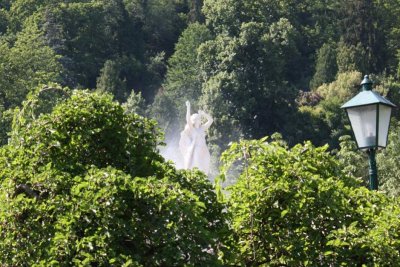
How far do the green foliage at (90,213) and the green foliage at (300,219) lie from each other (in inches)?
9.7

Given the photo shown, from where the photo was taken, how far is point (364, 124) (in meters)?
12.2

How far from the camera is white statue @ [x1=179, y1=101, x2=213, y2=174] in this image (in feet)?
95.2

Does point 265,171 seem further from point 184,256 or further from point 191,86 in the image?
point 191,86

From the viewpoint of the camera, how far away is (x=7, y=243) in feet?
33.1

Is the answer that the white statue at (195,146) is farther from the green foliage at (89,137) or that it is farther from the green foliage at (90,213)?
the green foliage at (90,213)

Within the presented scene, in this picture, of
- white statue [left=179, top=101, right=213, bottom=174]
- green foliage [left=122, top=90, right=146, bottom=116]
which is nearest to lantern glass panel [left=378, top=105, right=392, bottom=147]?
white statue [left=179, top=101, right=213, bottom=174]

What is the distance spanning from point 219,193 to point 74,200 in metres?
1.40

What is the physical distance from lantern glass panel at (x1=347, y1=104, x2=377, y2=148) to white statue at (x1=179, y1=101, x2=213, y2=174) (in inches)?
630

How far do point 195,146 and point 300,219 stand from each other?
19244 mm

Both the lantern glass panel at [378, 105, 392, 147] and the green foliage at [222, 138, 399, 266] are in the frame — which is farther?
the lantern glass panel at [378, 105, 392, 147]

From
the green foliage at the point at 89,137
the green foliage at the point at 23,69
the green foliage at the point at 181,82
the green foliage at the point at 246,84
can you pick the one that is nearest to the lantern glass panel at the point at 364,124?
the green foliage at the point at 89,137

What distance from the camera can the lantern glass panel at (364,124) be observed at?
12.1 meters

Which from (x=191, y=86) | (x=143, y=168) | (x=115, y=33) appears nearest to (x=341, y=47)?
(x=191, y=86)

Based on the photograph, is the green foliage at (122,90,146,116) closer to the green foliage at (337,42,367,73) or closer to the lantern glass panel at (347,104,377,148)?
the green foliage at (337,42,367,73)
